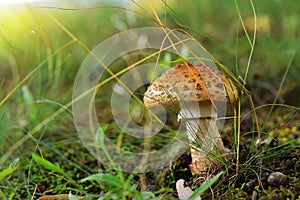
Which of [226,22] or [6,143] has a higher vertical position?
[226,22]

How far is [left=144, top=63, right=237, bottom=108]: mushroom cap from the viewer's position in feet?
4.71

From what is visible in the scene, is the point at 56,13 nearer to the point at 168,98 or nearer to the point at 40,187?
the point at 40,187

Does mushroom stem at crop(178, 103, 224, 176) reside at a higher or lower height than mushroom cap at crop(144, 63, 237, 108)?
lower

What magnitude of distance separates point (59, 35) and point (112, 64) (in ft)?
1.35

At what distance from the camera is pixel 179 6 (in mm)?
3172

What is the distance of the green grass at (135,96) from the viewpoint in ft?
4.61

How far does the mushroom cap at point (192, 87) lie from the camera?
4.71 feet

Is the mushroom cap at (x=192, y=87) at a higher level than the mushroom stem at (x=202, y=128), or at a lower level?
higher

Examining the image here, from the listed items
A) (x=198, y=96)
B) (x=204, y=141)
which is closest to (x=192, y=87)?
(x=198, y=96)

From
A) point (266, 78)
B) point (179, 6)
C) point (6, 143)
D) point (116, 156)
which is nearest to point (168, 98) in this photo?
A: point (116, 156)

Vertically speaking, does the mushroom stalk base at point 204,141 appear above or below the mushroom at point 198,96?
below

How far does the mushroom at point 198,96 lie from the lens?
4.71ft

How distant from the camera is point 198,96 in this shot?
4.71ft

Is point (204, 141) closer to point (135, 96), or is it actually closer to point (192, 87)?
point (192, 87)
